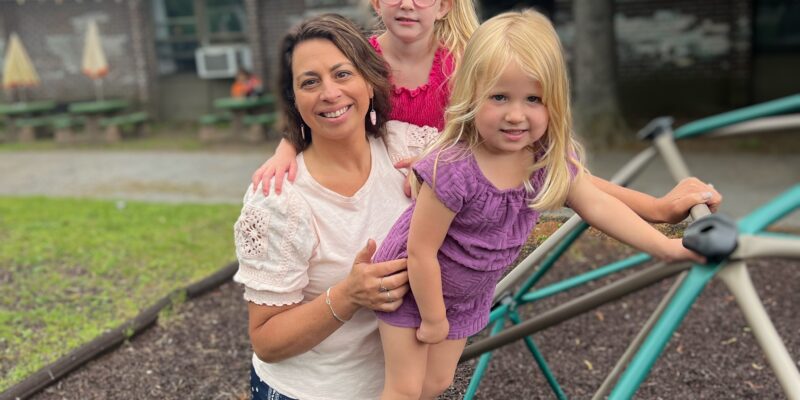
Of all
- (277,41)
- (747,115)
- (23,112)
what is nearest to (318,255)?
(747,115)

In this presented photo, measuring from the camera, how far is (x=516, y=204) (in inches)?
67.6

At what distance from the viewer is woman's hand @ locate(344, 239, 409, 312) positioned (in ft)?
5.72

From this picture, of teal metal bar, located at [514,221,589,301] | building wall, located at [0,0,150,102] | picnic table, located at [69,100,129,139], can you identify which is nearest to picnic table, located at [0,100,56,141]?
building wall, located at [0,0,150,102]

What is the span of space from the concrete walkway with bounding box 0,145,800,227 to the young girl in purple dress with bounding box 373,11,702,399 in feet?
15.0

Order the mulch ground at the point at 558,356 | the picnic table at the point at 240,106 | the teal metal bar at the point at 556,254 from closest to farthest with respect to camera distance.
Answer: the teal metal bar at the point at 556,254, the mulch ground at the point at 558,356, the picnic table at the point at 240,106

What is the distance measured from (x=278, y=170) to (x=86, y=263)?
383cm

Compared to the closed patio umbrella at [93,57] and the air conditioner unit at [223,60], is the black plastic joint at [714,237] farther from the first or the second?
the closed patio umbrella at [93,57]

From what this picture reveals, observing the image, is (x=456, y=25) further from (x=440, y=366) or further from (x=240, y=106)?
(x=240, y=106)

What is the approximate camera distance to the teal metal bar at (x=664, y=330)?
148 centimetres

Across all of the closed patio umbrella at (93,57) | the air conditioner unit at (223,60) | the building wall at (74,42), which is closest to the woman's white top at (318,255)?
the air conditioner unit at (223,60)

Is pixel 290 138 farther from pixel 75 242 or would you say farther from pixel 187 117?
pixel 187 117

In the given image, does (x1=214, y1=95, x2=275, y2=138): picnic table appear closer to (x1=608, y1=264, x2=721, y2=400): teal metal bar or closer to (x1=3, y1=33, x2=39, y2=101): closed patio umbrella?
(x1=3, y1=33, x2=39, y2=101): closed patio umbrella

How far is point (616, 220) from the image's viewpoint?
67.2 inches

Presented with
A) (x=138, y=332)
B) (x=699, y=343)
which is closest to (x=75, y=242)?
(x=138, y=332)
